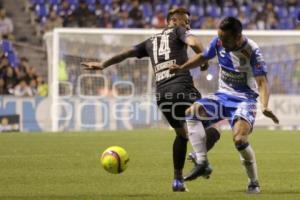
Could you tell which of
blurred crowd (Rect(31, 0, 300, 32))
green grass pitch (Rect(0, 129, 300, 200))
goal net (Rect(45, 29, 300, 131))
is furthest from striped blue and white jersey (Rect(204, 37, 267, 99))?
blurred crowd (Rect(31, 0, 300, 32))

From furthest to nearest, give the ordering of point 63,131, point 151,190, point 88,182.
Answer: point 63,131 → point 88,182 → point 151,190

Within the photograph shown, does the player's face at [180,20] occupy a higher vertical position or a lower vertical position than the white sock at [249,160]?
higher

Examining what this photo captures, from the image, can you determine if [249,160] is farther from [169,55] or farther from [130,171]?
[130,171]

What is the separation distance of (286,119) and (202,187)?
15.7m

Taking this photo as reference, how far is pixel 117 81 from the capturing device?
25.3 meters

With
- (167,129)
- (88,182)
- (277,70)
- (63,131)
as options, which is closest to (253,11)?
(277,70)

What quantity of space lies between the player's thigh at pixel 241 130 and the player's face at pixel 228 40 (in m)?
0.80

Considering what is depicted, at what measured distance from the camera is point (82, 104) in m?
24.8

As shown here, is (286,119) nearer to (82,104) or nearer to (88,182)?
(82,104)

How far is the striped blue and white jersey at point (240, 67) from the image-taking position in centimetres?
955

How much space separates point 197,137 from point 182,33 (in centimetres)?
121

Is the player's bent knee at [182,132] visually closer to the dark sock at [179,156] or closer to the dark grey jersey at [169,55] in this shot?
the dark sock at [179,156]

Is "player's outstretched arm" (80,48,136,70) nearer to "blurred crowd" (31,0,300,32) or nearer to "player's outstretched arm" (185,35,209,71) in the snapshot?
"player's outstretched arm" (185,35,209,71)

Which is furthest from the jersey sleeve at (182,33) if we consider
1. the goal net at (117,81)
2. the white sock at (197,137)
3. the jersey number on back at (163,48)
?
the goal net at (117,81)
